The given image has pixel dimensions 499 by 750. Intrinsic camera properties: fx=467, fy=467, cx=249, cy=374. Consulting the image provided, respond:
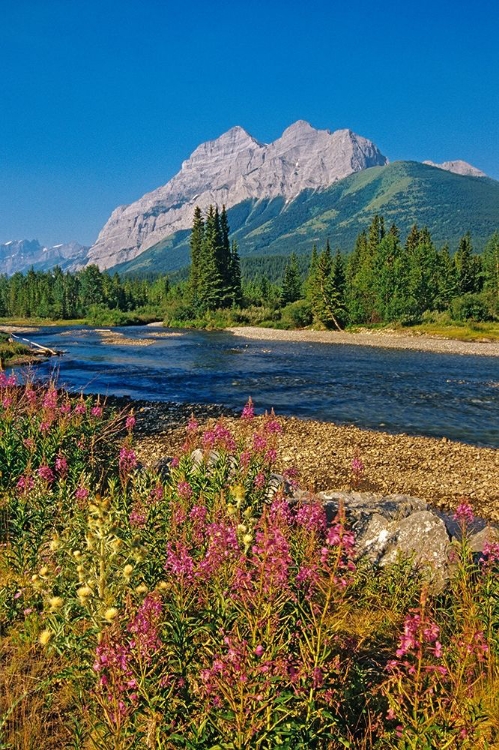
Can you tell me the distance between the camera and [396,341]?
5988cm

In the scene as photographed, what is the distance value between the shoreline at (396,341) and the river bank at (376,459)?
33519mm

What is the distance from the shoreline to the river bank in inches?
1320

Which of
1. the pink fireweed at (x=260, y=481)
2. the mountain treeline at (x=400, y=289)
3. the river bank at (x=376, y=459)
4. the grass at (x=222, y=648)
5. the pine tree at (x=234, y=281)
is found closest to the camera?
the grass at (x=222, y=648)

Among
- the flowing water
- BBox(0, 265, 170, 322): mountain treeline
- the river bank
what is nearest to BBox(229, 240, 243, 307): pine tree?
BBox(0, 265, 170, 322): mountain treeline

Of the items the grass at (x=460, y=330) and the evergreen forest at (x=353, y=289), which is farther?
the evergreen forest at (x=353, y=289)

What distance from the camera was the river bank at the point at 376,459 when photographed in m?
12.4

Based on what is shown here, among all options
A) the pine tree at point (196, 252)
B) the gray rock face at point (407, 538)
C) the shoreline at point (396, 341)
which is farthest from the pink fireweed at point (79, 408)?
the pine tree at point (196, 252)

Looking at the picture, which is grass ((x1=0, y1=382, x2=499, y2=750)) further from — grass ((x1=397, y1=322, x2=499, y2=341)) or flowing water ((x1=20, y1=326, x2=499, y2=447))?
grass ((x1=397, y1=322, x2=499, y2=341))

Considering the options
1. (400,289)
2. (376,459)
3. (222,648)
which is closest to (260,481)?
(222,648)

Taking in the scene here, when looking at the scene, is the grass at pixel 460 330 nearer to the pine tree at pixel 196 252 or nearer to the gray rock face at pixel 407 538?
the pine tree at pixel 196 252

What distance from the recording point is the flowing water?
21.1 meters

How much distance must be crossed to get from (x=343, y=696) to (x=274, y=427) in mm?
4545

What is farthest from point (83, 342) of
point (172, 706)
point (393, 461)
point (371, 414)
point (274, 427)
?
point (172, 706)

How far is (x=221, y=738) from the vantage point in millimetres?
2836
